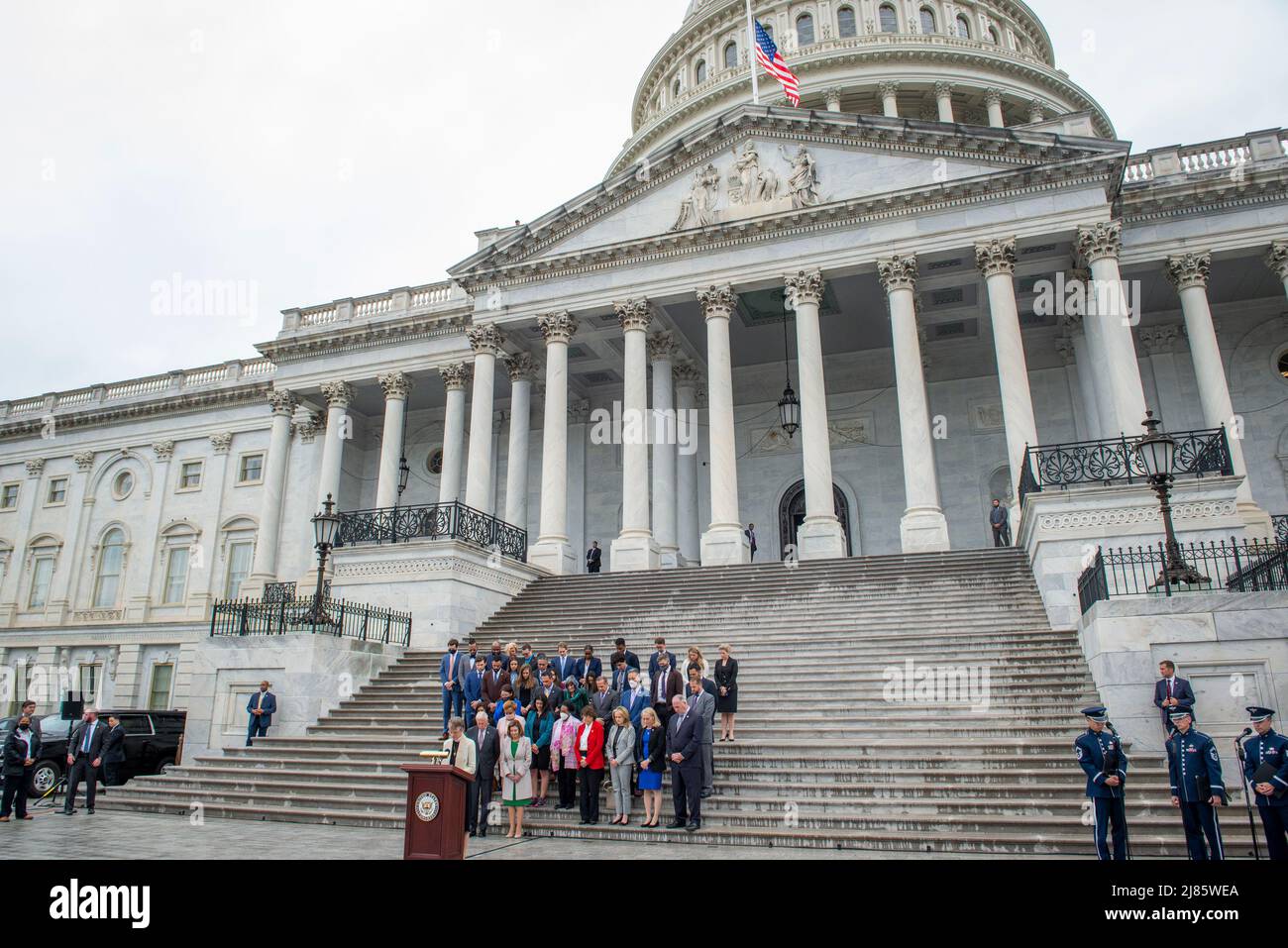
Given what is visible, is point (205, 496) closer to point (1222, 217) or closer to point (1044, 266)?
point (1044, 266)

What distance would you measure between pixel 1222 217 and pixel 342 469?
1298 inches

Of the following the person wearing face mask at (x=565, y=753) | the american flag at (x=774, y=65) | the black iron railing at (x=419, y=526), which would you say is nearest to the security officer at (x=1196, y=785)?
the person wearing face mask at (x=565, y=753)

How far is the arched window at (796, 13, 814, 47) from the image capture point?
47.9 meters

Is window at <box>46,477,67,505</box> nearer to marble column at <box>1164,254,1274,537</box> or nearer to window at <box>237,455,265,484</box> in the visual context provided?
window at <box>237,455,265,484</box>

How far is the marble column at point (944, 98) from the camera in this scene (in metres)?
42.5

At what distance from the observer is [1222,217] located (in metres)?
25.3

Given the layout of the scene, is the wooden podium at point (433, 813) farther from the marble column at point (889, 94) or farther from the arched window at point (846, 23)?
the arched window at point (846, 23)

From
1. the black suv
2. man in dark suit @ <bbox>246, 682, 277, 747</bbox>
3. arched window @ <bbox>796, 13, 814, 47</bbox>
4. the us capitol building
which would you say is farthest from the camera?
arched window @ <bbox>796, 13, 814, 47</bbox>

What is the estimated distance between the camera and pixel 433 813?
8914mm

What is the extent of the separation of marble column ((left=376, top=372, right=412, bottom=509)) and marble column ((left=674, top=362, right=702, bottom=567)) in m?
10.0

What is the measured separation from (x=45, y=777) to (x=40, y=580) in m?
30.2

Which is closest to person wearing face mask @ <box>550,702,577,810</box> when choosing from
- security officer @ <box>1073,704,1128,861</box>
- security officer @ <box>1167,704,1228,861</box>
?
security officer @ <box>1073,704,1128,861</box>
